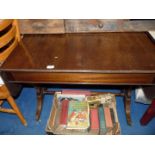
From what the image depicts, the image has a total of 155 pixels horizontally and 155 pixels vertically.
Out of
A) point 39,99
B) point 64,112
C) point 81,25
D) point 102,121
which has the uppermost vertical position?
point 81,25

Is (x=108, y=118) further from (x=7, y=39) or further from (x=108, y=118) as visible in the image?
(x=7, y=39)

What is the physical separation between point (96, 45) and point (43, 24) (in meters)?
0.53

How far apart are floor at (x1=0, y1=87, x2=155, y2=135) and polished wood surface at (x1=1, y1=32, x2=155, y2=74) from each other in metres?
0.78

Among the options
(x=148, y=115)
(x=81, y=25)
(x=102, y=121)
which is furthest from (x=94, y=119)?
(x=81, y=25)

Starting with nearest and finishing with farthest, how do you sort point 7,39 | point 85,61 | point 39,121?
point 85,61 < point 7,39 < point 39,121

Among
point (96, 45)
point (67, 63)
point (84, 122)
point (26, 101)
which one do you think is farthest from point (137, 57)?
point (26, 101)

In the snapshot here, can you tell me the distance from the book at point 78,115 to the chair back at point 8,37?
81cm

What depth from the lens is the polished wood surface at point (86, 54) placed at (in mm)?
1118

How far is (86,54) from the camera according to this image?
126cm

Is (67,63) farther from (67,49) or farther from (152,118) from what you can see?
(152,118)

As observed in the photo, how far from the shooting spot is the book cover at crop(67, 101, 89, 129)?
155 cm

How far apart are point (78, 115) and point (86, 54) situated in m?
0.67

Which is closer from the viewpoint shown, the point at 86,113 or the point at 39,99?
the point at 86,113
